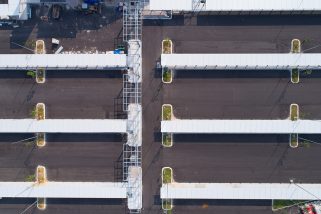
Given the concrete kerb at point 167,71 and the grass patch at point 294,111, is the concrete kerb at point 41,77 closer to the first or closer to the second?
the concrete kerb at point 167,71

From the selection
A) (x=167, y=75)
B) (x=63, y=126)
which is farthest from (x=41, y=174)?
(x=167, y=75)

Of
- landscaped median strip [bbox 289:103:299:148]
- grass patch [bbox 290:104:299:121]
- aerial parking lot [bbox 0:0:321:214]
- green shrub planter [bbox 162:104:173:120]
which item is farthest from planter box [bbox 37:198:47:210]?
grass patch [bbox 290:104:299:121]

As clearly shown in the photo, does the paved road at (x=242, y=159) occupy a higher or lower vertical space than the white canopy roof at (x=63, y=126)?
lower

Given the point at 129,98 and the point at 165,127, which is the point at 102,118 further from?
the point at 165,127

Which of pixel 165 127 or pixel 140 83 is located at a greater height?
pixel 140 83

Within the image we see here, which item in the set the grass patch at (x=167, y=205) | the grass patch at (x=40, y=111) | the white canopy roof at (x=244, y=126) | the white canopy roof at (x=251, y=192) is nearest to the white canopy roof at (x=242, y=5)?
the white canopy roof at (x=244, y=126)

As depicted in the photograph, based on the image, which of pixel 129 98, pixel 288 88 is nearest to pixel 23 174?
pixel 129 98

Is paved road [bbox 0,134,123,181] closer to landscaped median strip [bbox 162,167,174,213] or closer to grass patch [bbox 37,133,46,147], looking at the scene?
grass patch [bbox 37,133,46,147]

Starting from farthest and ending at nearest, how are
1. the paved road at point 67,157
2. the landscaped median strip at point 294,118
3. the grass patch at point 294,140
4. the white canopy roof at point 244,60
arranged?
the paved road at point 67,157 → the grass patch at point 294,140 → the landscaped median strip at point 294,118 → the white canopy roof at point 244,60
